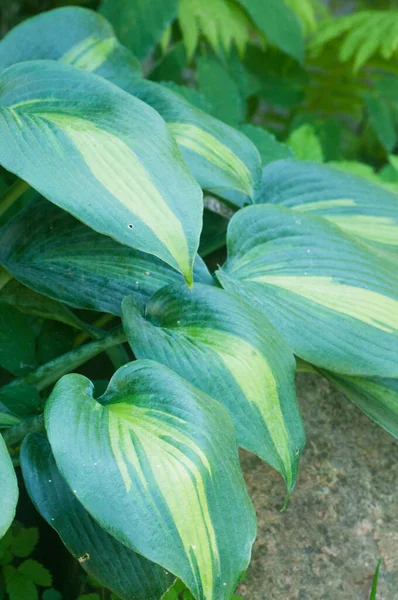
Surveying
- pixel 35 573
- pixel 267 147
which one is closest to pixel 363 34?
pixel 267 147

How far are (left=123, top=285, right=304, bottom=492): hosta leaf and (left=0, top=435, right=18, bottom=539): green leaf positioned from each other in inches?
9.0

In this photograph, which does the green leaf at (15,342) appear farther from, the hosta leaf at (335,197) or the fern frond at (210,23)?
the fern frond at (210,23)

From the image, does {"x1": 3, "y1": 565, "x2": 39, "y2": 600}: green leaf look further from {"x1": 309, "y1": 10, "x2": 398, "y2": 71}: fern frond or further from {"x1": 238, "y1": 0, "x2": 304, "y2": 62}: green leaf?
{"x1": 309, "y1": 10, "x2": 398, "y2": 71}: fern frond

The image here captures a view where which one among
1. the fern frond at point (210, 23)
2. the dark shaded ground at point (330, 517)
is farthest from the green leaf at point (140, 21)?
the dark shaded ground at point (330, 517)

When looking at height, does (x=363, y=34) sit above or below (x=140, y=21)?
below

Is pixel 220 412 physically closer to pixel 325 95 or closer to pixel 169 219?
pixel 169 219

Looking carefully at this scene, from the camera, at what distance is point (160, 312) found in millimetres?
925

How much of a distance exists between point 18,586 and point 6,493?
401 millimetres

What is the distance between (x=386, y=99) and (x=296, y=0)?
17.0 inches

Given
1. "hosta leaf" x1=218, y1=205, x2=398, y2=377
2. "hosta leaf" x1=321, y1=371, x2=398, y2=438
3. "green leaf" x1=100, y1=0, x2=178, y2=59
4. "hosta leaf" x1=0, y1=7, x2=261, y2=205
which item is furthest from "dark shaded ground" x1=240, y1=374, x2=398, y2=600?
"green leaf" x1=100, y1=0, x2=178, y2=59

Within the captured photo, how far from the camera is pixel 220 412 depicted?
73 cm

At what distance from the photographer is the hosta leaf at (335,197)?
115 cm

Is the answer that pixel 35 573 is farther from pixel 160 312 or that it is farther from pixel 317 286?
pixel 317 286

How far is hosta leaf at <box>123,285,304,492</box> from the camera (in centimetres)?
80
